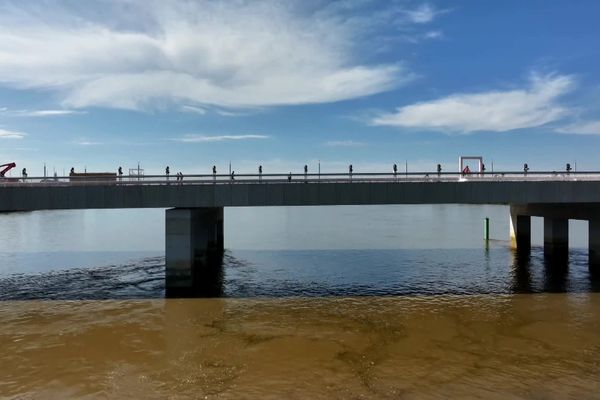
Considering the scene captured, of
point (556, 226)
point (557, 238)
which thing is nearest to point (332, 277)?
point (557, 238)

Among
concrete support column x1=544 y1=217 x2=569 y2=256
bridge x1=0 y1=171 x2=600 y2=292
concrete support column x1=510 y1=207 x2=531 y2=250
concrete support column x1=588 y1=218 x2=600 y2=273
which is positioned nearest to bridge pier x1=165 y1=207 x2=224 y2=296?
bridge x1=0 y1=171 x2=600 y2=292

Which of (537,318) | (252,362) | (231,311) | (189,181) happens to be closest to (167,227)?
(189,181)

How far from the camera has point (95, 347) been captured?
1492cm

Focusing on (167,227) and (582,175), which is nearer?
(167,227)

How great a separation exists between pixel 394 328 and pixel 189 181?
13900 mm

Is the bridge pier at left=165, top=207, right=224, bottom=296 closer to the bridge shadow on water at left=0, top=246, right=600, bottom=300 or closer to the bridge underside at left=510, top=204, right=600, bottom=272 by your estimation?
the bridge shadow on water at left=0, top=246, right=600, bottom=300

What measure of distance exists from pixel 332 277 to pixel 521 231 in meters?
22.5

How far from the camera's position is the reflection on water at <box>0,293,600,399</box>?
11.6 meters

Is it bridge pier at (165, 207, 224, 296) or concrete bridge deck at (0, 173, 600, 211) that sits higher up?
concrete bridge deck at (0, 173, 600, 211)

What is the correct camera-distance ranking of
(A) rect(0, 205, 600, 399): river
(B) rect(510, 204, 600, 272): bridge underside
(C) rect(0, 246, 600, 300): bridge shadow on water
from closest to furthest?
1. (A) rect(0, 205, 600, 399): river
2. (C) rect(0, 246, 600, 300): bridge shadow on water
3. (B) rect(510, 204, 600, 272): bridge underside

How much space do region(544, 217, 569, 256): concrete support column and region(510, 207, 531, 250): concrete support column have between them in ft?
13.8

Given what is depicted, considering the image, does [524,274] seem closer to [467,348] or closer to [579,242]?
[467,348]

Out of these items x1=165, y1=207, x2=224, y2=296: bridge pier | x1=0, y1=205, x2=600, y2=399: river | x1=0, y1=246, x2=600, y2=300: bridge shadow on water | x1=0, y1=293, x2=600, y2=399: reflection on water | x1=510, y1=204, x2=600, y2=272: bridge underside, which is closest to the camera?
x1=0, y1=293, x2=600, y2=399: reflection on water

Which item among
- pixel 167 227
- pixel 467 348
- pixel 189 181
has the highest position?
pixel 189 181
